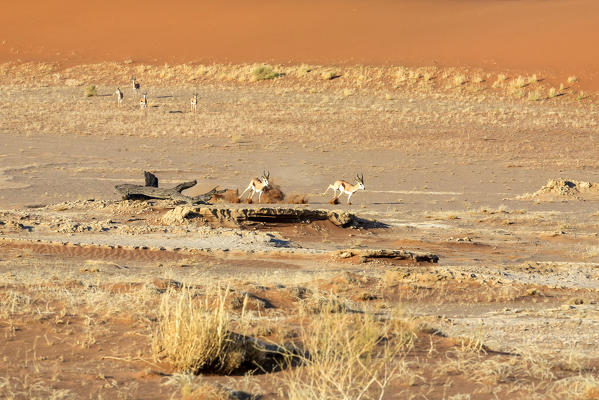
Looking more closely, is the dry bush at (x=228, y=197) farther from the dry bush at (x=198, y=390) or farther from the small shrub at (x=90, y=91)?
the small shrub at (x=90, y=91)

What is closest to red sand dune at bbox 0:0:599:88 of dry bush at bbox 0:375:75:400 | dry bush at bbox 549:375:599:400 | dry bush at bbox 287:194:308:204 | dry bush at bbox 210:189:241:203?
dry bush at bbox 287:194:308:204

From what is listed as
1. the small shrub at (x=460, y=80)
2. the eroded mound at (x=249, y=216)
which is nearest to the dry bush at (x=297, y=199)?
the eroded mound at (x=249, y=216)

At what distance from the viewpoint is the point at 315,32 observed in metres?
62.2

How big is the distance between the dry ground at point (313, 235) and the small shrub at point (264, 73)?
500 mm

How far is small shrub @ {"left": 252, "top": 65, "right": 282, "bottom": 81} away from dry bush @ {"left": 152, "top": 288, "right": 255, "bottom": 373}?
135ft

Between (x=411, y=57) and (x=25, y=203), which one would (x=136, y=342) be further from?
(x=411, y=57)

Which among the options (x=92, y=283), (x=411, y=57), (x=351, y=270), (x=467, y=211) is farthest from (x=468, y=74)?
(x=92, y=283)

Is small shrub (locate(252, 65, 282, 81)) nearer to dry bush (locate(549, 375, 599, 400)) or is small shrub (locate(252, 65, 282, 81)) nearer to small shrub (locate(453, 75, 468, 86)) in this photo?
small shrub (locate(453, 75, 468, 86))

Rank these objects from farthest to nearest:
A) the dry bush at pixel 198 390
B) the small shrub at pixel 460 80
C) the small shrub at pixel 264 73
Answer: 1. the small shrub at pixel 264 73
2. the small shrub at pixel 460 80
3. the dry bush at pixel 198 390

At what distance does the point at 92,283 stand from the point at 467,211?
491 inches

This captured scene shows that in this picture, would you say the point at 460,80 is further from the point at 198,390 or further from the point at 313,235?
the point at 198,390

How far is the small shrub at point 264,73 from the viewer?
156 feet

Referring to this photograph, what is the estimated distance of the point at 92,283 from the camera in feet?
34.6

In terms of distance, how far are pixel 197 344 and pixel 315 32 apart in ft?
187
